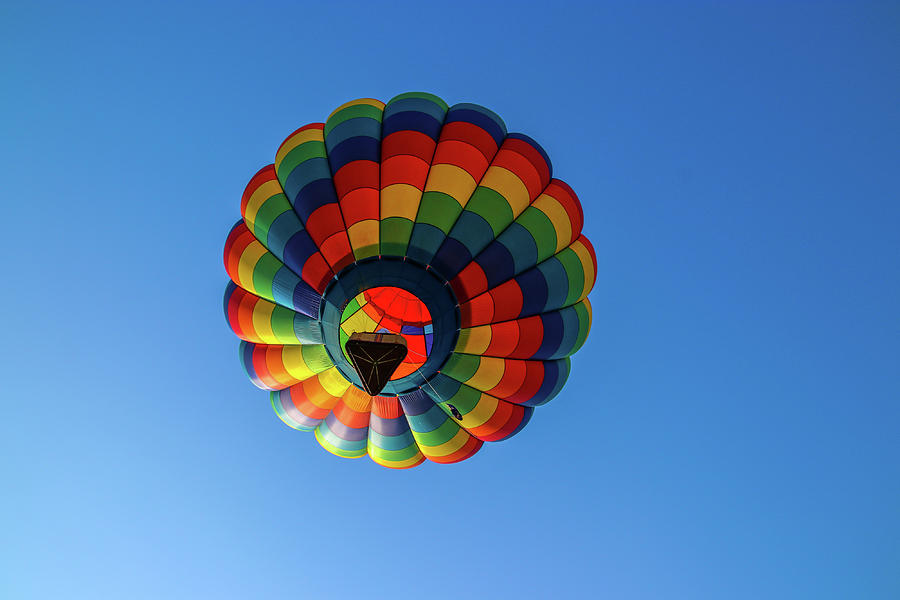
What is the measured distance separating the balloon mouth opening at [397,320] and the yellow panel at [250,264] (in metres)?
1.13

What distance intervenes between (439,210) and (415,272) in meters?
0.77

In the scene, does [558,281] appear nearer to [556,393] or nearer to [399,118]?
[556,393]

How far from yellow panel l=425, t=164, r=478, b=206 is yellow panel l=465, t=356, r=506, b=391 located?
1916 millimetres

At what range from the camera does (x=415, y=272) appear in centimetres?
590

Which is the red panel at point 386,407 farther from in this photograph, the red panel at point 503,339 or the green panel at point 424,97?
the green panel at point 424,97

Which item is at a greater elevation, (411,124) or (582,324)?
(411,124)

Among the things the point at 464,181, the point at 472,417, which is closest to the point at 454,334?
the point at 472,417

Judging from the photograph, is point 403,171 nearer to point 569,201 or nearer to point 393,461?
point 569,201

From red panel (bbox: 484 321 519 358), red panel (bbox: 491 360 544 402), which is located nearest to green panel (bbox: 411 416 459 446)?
red panel (bbox: 491 360 544 402)

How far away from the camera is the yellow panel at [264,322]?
266 inches

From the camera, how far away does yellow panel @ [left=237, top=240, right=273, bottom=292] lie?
21.9 feet

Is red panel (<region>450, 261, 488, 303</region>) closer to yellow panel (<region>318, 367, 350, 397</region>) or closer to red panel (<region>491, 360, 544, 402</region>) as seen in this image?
red panel (<region>491, 360, 544, 402</region>)

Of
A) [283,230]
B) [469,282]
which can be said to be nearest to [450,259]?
[469,282]

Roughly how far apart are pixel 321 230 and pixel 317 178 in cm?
64
